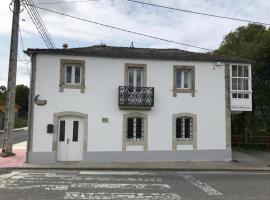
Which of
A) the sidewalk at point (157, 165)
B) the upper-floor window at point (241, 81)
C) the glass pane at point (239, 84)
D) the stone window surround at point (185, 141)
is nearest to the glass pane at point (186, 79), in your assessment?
the stone window surround at point (185, 141)

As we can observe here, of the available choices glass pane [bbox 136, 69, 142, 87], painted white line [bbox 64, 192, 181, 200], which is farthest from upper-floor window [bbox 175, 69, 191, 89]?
painted white line [bbox 64, 192, 181, 200]

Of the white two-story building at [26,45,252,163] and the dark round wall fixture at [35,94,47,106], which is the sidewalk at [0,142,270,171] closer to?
the white two-story building at [26,45,252,163]

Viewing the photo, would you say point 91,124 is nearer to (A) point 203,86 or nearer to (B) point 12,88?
(B) point 12,88

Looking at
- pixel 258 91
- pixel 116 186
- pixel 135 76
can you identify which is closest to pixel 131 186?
pixel 116 186

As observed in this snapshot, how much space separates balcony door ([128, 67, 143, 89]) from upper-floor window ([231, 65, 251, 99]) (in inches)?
193

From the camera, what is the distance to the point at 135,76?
21.2 metres

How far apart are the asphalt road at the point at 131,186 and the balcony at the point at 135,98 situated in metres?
5.13

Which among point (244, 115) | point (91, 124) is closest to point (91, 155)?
point (91, 124)

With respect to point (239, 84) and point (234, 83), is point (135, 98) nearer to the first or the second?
point (234, 83)

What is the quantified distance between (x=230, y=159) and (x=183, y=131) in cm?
277

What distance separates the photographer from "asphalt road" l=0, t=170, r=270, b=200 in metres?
10.9

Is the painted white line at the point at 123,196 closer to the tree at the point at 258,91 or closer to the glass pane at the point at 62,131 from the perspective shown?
the glass pane at the point at 62,131

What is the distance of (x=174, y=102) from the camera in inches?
839

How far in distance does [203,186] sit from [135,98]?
27.8 feet
